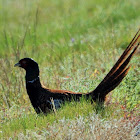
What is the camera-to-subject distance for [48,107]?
458cm

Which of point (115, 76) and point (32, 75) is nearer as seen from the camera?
point (115, 76)

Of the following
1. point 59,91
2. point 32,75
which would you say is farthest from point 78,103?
point 32,75

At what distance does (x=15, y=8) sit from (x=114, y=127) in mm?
10768

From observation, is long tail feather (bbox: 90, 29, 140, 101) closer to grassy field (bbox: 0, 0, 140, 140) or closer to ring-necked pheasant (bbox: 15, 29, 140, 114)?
ring-necked pheasant (bbox: 15, 29, 140, 114)

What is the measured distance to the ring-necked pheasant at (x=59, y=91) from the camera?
4.18 m

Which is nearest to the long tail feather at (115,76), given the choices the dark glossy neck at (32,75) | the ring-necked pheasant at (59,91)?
the ring-necked pheasant at (59,91)

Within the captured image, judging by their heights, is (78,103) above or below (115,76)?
below

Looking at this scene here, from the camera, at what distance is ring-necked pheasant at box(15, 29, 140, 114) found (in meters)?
4.18

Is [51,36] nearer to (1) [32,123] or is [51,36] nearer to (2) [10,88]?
(2) [10,88]

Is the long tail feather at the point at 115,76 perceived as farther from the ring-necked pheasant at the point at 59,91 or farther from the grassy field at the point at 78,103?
the grassy field at the point at 78,103

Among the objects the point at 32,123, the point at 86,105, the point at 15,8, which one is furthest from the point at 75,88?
the point at 15,8

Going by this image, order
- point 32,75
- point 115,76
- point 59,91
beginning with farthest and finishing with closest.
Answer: point 32,75 < point 59,91 < point 115,76

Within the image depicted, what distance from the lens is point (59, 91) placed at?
15.3 ft

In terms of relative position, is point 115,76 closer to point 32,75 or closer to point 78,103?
point 78,103
